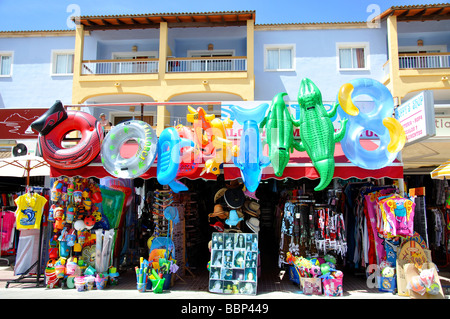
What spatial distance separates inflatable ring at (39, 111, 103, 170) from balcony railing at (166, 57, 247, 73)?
8599 millimetres

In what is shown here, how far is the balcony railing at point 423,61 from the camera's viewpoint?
1391 cm

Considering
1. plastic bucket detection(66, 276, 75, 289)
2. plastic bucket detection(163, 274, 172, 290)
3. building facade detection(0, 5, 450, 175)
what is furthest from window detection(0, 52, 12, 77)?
plastic bucket detection(163, 274, 172, 290)

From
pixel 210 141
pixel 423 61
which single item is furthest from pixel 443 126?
pixel 423 61

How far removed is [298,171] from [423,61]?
38.1 ft

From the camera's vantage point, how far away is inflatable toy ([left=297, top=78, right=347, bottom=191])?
18.6 ft

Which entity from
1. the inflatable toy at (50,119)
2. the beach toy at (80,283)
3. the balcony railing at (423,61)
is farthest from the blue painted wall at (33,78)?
the balcony railing at (423,61)

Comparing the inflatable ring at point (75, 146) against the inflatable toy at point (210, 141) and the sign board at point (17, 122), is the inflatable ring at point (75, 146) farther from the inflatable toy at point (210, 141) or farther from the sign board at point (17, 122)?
the sign board at point (17, 122)

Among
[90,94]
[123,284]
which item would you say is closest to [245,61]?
[90,94]

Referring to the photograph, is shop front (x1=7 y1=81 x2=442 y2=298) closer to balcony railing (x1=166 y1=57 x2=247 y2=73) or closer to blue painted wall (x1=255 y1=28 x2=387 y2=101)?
balcony railing (x1=166 y1=57 x2=247 y2=73)

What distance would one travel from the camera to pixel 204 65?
1464 centimetres

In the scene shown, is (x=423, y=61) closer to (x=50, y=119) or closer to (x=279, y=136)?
(x=279, y=136)

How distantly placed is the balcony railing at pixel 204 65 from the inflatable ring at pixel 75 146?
860 cm

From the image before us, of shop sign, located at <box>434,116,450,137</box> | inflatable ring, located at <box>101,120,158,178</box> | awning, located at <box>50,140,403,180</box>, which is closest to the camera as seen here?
inflatable ring, located at <box>101,120,158,178</box>

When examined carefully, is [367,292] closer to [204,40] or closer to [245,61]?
[245,61]
